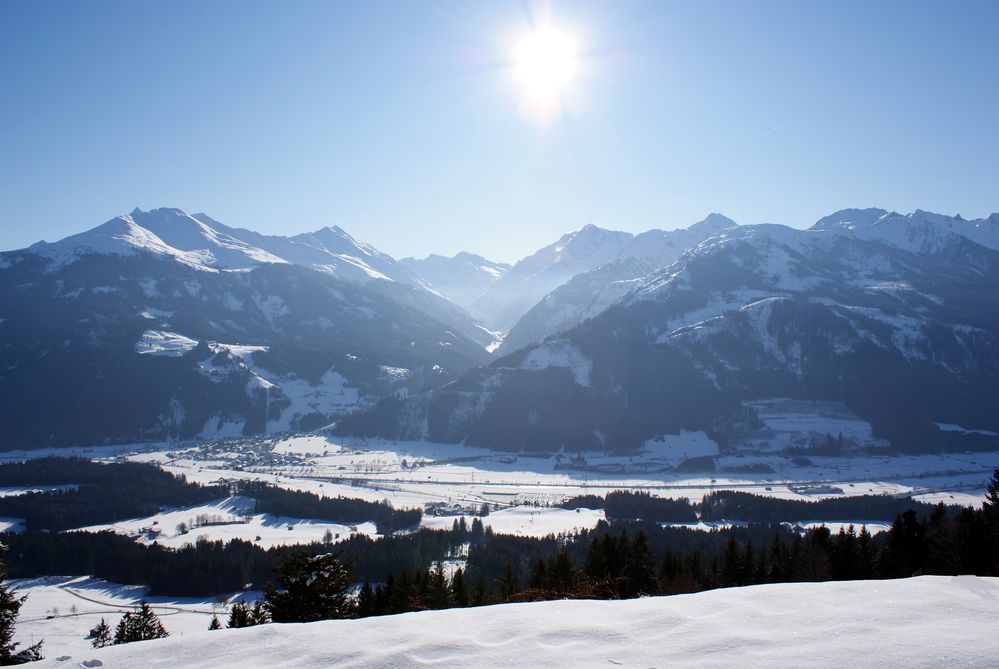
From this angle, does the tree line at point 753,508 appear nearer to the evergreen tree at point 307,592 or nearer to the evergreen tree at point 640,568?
the evergreen tree at point 640,568

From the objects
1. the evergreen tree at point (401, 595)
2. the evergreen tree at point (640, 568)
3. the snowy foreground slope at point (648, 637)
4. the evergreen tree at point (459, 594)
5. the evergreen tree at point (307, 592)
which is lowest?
the evergreen tree at point (459, 594)

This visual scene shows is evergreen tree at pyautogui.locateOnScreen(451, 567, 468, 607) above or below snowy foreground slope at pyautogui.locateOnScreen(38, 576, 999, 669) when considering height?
below

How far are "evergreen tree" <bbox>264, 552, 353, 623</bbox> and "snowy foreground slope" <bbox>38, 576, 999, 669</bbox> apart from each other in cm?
1715

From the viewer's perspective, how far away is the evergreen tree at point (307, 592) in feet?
101

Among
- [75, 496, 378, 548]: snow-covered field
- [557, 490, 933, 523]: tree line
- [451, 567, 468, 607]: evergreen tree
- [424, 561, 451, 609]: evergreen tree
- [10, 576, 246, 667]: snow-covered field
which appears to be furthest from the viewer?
[557, 490, 933, 523]: tree line

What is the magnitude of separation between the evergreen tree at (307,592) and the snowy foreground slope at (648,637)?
56.3 feet

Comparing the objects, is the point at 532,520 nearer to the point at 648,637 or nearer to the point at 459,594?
the point at 459,594

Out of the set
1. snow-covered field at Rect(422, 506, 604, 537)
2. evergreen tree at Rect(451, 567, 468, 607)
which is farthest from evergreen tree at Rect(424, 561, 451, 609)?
snow-covered field at Rect(422, 506, 604, 537)

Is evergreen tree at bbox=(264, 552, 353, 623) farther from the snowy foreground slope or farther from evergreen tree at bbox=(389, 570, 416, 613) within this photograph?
evergreen tree at bbox=(389, 570, 416, 613)

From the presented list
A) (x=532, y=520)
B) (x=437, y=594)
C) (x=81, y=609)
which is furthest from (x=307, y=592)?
(x=532, y=520)

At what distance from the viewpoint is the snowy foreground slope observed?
454 inches

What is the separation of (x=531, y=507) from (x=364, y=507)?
138ft

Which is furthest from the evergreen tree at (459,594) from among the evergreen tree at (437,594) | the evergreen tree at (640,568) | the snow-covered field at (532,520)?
the snow-covered field at (532,520)

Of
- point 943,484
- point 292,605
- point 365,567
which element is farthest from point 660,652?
point 943,484
